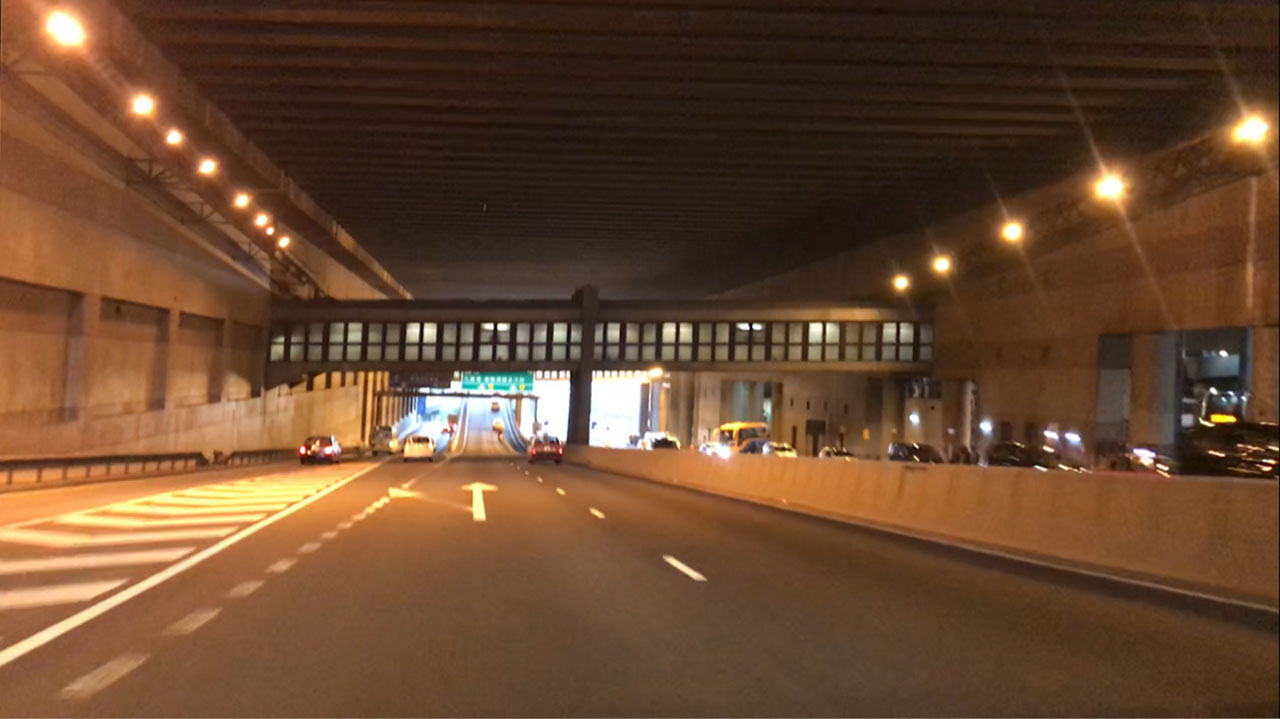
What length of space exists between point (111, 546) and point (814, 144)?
24.8 m

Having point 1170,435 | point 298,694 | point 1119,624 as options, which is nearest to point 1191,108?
point 1170,435

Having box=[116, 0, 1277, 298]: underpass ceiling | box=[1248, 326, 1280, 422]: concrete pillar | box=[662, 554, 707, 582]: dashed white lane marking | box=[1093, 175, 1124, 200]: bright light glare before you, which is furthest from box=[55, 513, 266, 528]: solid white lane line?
box=[1248, 326, 1280, 422]: concrete pillar

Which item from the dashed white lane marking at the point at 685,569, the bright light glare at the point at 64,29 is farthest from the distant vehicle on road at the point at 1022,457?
the bright light glare at the point at 64,29

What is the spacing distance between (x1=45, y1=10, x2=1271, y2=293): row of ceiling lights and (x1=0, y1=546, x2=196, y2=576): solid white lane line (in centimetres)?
1261

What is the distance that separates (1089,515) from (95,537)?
14053mm

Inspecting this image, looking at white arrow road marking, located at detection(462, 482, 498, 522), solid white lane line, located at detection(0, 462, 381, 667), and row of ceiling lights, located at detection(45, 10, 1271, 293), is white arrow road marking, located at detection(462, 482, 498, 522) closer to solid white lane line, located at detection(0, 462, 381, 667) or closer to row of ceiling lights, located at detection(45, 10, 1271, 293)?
solid white lane line, located at detection(0, 462, 381, 667)

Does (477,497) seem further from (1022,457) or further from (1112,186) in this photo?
(1112,186)

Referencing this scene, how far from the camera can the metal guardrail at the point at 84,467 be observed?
30031 millimetres

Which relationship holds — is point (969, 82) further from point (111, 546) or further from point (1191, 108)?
point (111, 546)

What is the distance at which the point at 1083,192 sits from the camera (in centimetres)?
3691

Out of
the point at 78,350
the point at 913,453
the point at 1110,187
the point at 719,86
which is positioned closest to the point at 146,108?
the point at 78,350

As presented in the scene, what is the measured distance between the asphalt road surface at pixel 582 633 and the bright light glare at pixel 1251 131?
1670cm

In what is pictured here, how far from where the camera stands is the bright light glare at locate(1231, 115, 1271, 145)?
1094 inches

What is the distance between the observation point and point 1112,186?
32.8m
